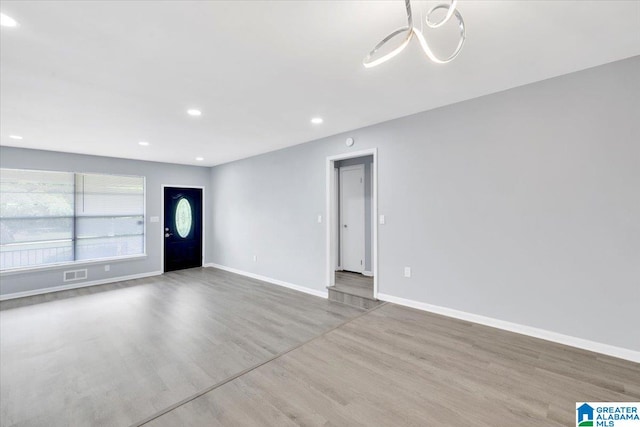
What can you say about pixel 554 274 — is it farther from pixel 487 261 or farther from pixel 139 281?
pixel 139 281

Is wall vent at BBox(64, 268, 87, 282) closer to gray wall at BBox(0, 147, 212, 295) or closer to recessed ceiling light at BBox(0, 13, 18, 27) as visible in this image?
gray wall at BBox(0, 147, 212, 295)

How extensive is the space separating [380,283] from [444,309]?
0.87 m

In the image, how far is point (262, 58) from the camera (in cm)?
215

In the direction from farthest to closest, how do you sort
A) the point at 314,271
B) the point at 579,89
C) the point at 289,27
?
the point at 314,271
the point at 579,89
the point at 289,27

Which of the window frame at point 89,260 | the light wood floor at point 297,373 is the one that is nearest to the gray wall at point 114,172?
the window frame at point 89,260

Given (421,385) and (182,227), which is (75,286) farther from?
(421,385)

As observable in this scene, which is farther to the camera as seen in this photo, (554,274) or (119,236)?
(119,236)

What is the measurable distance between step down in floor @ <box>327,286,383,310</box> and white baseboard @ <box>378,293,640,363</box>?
0.31 m

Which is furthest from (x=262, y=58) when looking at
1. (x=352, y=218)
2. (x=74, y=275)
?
(x=74, y=275)

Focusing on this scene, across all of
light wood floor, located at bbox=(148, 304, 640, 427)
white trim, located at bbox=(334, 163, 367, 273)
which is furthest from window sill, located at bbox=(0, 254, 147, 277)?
light wood floor, located at bbox=(148, 304, 640, 427)

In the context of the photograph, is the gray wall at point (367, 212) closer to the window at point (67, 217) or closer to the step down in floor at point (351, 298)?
the step down in floor at point (351, 298)

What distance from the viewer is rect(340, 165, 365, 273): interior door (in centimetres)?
541

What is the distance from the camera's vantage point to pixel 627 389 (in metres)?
1.95

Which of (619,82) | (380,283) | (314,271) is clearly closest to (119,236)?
(314,271)
